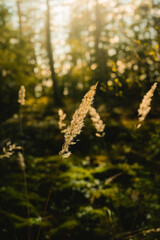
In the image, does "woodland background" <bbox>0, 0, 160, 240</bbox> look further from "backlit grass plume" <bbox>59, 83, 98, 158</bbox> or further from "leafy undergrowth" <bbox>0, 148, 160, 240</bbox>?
"backlit grass plume" <bbox>59, 83, 98, 158</bbox>

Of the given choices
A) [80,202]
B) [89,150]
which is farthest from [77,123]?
[89,150]

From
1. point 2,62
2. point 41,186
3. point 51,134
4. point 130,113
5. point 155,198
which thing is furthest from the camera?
point 130,113

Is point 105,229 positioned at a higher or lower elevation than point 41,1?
lower

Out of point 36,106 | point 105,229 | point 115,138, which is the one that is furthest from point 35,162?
point 36,106

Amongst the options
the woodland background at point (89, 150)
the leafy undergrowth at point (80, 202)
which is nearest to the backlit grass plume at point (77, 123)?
the woodland background at point (89, 150)

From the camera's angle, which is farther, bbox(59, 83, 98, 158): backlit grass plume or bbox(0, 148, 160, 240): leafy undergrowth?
bbox(0, 148, 160, 240): leafy undergrowth

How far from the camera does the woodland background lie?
2.72 m

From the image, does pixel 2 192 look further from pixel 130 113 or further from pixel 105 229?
pixel 130 113

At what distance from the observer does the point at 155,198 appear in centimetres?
288

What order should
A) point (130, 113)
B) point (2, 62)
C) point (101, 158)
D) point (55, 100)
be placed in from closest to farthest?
point (101, 158)
point (2, 62)
point (130, 113)
point (55, 100)

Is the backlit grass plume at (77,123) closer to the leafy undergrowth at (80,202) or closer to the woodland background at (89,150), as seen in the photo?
the woodland background at (89,150)

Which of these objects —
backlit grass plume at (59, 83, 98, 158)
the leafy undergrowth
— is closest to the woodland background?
the leafy undergrowth

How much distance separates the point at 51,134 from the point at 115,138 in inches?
108

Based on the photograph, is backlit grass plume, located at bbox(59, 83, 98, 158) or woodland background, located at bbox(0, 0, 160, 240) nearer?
backlit grass plume, located at bbox(59, 83, 98, 158)
